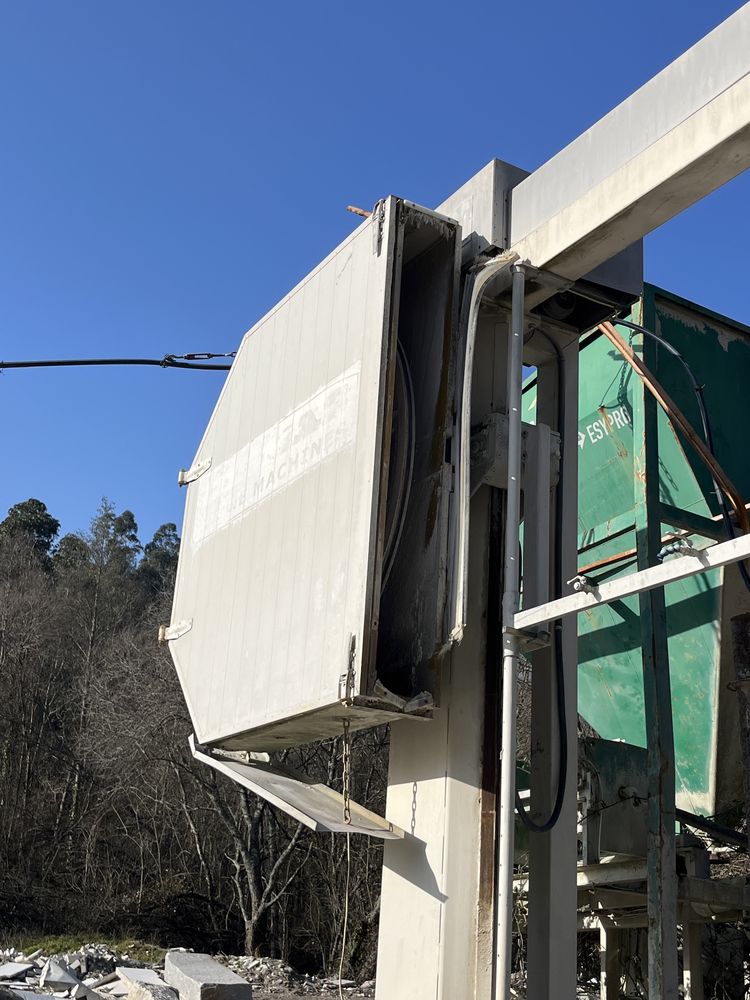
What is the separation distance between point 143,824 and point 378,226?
2131cm

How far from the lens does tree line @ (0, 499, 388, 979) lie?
59.7 ft

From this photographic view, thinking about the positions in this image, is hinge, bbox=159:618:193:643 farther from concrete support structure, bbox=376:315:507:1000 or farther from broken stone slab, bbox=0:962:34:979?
broken stone slab, bbox=0:962:34:979

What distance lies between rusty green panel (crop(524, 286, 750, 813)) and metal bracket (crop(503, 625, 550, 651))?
10.1 feet

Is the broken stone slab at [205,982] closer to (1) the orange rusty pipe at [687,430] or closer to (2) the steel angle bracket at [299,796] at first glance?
(2) the steel angle bracket at [299,796]

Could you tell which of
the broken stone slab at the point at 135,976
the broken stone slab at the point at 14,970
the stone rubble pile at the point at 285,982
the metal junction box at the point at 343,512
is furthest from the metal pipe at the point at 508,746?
the stone rubble pile at the point at 285,982

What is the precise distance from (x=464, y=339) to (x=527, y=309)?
Result: 32 cm

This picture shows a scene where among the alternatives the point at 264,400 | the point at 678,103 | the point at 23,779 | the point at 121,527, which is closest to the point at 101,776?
the point at 23,779

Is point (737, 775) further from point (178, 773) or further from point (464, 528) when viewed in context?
point (178, 773)

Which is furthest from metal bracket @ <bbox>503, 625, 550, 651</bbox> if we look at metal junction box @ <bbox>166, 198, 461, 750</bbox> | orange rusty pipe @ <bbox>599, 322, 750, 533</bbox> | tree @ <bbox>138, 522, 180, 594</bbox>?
tree @ <bbox>138, 522, 180, 594</bbox>

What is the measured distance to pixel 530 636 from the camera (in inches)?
118

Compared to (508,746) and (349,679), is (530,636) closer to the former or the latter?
(508,746)

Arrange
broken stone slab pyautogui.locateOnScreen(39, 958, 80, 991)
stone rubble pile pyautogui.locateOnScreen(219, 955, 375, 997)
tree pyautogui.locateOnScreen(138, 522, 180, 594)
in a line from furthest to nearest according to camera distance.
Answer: tree pyautogui.locateOnScreen(138, 522, 180, 594) → stone rubble pile pyautogui.locateOnScreen(219, 955, 375, 997) → broken stone slab pyautogui.locateOnScreen(39, 958, 80, 991)

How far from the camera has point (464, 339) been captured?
137 inches

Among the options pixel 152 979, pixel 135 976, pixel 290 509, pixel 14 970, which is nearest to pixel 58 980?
pixel 135 976
